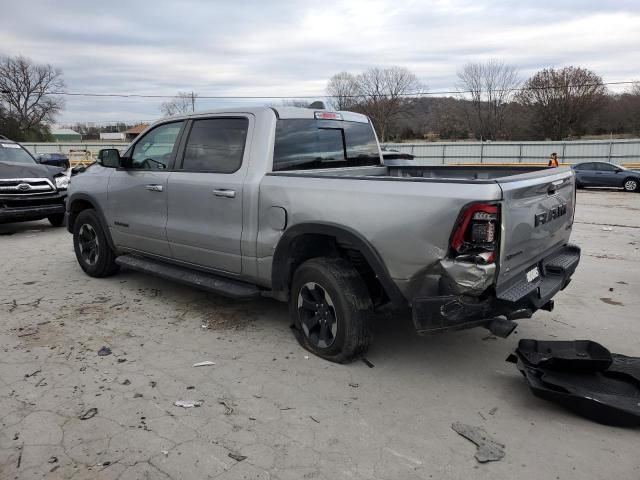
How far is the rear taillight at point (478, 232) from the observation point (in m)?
2.92

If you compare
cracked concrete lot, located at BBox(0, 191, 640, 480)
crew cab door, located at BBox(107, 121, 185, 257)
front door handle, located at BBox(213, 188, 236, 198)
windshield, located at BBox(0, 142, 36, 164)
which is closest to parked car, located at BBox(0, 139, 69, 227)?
windshield, located at BBox(0, 142, 36, 164)

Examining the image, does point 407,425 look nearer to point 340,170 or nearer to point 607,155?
point 340,170

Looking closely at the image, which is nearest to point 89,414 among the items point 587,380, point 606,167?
point 587,380

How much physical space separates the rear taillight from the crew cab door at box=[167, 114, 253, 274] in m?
1.89

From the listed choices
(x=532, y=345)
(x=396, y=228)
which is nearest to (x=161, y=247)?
(x=396, y=228)

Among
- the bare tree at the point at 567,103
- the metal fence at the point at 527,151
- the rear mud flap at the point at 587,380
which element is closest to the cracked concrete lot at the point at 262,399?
the rear mud flap at the point at 587,380

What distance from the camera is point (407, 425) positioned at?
302cm

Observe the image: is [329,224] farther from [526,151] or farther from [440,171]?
[526,151]

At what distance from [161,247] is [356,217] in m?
2.47

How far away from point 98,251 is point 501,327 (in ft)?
15.6

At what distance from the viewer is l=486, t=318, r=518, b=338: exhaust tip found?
3143 millimetres

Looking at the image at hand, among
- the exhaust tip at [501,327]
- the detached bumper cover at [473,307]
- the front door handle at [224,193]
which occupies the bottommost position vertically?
the exhaust tip at [501,327]

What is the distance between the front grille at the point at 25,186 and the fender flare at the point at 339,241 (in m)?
7.46

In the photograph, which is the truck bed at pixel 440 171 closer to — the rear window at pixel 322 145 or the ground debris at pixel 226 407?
the rear window at pixel 322 145
